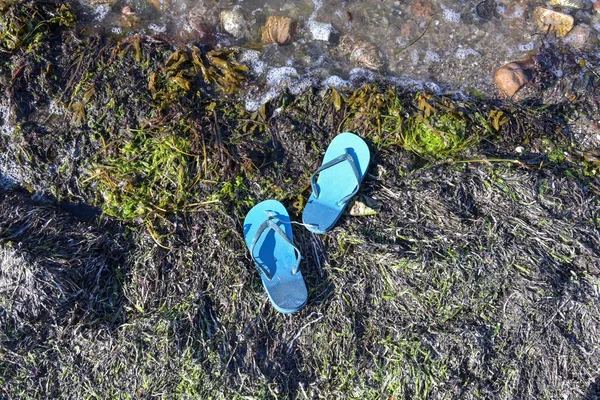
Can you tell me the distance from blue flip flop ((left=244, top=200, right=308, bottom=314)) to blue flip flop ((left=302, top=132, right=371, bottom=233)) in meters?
0.16

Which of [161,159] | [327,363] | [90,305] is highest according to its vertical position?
[161,159]

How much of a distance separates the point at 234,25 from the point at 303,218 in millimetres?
1464

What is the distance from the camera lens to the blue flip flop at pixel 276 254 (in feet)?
8.36

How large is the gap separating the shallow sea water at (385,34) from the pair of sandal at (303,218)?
0.56m

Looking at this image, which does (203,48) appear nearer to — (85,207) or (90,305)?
(85,207)

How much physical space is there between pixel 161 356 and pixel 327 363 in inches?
34.3

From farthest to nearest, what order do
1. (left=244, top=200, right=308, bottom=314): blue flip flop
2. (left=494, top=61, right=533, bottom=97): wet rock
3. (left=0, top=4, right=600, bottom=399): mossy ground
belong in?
(left=494, top=61, right=533, bottom=97): wet rock → (left=244, top=200, right=308, bottom=314): blue flip flop → (left=0, top=4, right=600, bottom=399): mossy ground

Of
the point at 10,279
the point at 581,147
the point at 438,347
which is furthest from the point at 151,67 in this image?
the point at 581,147

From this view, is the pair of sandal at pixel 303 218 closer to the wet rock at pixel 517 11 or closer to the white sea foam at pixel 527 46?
the white sea foam at pixel 527 46

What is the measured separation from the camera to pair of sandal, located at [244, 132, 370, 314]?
2590 mm

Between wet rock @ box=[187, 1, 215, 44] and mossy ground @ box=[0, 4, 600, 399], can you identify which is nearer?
mossy ground @ box=[0, 4, 600, 399]

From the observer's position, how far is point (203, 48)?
309 cm

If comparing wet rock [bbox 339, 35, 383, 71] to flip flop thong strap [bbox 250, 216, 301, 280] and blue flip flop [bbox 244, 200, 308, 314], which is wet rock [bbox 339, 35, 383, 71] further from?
flip flop thong strap [bbox 250, 216, 301, 280]

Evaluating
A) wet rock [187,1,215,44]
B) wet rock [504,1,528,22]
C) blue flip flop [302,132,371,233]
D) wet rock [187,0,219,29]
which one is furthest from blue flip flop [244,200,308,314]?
wet rock [504,1,528,22]
